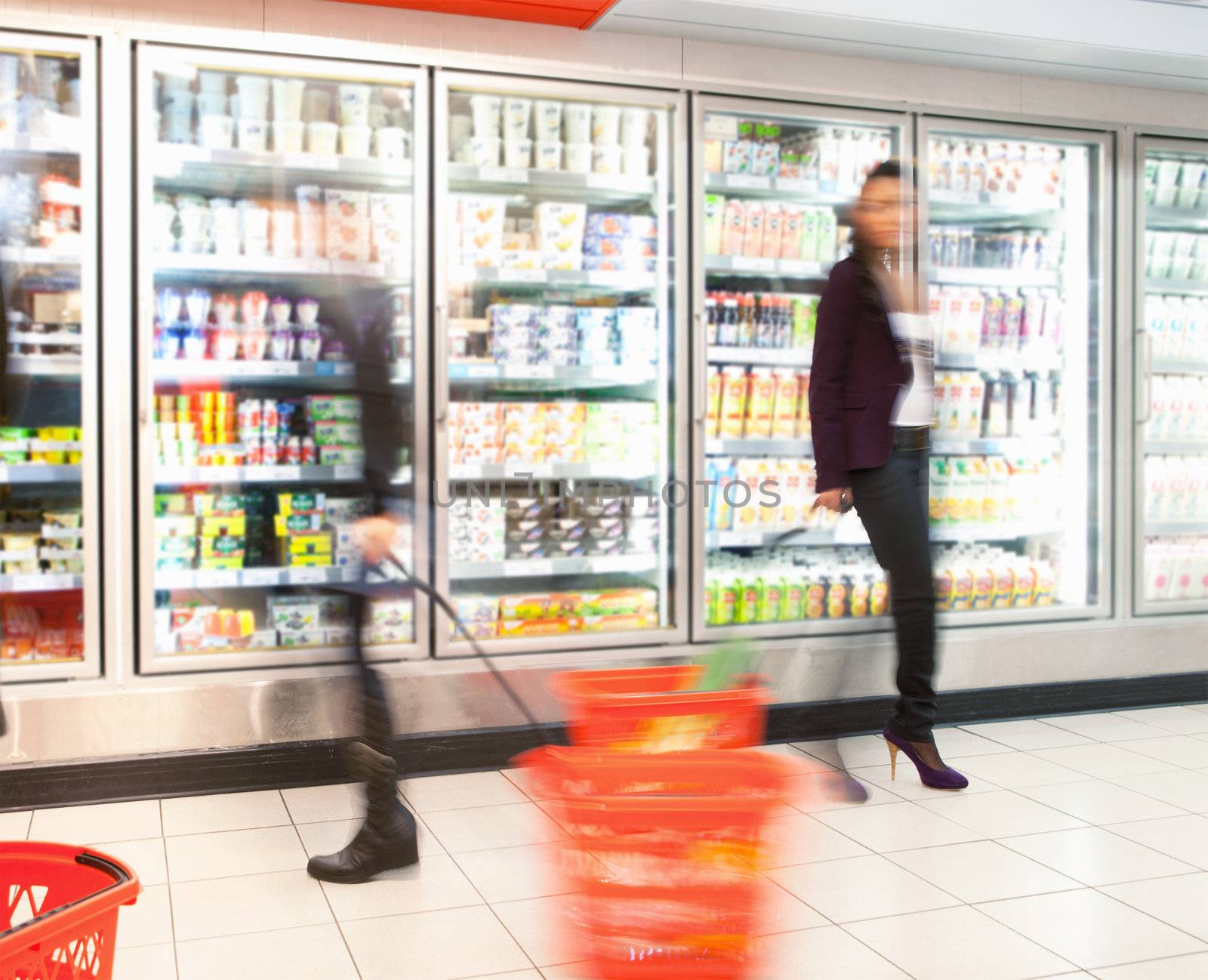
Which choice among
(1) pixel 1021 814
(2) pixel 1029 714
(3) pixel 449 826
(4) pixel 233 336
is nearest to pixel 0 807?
(3) pixel 449 826

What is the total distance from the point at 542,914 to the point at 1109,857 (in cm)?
140

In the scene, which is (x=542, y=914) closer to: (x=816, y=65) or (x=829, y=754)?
(x=829, y=754)

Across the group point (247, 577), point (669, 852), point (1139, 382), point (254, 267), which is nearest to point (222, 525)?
point (247, 577)

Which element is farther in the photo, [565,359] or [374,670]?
[565,359]

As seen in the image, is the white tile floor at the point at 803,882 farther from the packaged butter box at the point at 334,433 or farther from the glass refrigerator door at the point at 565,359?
the packaged butter box at the point at 334,433

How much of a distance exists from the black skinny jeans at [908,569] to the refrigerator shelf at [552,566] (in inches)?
40.8

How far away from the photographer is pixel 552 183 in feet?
12.9

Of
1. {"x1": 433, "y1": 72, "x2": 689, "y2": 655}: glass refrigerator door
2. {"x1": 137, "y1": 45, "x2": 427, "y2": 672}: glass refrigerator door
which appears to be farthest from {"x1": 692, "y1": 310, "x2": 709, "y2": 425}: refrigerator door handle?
{"x1": 137, "y1": 45, "x2": 427, "y2": 672}: glass refrigerator door

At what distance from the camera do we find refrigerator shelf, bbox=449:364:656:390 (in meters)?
3.82

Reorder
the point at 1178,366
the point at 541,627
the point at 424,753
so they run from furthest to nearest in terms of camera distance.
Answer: the point at 1178,366, the point at 541,627, the point at 424,753

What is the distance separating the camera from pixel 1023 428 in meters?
4.56

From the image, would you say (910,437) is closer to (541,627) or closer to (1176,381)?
(541,627)

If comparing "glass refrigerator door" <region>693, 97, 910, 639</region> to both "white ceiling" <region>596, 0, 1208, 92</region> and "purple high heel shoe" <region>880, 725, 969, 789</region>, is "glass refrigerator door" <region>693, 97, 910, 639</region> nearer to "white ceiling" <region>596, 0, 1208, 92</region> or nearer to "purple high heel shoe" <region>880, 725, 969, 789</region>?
"white ceiling" <region>596, 0, 1208, 92</region>

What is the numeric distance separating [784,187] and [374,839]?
8.84 ft
